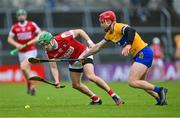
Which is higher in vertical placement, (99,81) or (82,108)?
(99,81)

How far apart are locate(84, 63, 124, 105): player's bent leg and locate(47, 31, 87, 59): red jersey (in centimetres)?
52

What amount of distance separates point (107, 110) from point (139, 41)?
189 centimetres

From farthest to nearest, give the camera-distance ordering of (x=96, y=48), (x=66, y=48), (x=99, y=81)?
(x=66, y=48) → (x=99, y=81) → (x=96, y=48)

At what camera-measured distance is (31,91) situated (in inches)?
941

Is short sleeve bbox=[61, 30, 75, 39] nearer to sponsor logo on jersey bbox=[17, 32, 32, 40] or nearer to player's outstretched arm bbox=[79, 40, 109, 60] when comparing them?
player's outstretched arm bbox=[79, 40, 109, 60]

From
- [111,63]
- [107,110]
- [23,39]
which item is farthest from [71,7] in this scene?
[107,110]

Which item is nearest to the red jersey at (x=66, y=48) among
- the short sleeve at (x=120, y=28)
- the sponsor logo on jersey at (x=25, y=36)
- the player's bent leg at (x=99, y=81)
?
the player's bent leg at (x=99, y=81)

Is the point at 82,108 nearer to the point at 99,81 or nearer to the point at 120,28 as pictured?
the point at 99,81

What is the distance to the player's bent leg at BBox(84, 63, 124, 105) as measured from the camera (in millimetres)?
17641

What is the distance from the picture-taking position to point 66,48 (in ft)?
60.0

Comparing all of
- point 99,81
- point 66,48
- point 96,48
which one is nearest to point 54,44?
point 66,48

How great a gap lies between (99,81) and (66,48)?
1.22 metres

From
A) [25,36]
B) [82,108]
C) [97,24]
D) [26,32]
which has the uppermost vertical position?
[26,32]

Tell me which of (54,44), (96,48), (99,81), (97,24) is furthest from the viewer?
(97,24)
